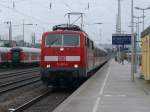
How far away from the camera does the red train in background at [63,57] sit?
24.5 meters

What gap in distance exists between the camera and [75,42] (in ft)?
82.9

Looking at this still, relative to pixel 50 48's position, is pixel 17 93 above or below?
below

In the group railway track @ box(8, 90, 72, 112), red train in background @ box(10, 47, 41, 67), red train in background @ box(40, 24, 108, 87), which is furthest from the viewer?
red train in background @ box(10, 47, 41, 67)

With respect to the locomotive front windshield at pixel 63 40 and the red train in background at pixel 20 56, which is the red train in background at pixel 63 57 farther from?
the red train in background at pixel 20 56

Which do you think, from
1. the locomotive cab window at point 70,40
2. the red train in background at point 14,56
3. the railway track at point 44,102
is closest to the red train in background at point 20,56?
the red train in background at point 14,56

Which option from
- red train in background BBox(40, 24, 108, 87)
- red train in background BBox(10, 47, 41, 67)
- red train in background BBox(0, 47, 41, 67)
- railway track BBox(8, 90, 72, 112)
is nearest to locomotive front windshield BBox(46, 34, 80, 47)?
red train in background BBox(40, 24, 108, 87)

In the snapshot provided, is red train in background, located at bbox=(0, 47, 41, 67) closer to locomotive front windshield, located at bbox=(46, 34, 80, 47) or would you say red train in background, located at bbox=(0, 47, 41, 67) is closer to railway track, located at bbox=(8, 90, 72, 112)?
locomotive front windshield, located at bbox=(46, 34, 80, 47)

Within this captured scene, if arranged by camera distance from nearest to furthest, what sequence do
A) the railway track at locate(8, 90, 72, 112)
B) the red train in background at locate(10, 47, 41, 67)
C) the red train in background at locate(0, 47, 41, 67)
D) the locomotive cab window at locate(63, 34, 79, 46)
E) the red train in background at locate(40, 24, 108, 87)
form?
1. the railway track at locate(8, 90, 72, 112)
2. the red train in background at locate(40, 24, 108, 87)
3. the locomotive cab window at locate(63, 34, 79, 46)
4. the red train in background at locate(0, 47, 41, 67)
5. the red train in background at locate(10, 47, 41, 67)

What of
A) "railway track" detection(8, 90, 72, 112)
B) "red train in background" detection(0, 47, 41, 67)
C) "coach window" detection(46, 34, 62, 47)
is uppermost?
"coach window" detection(46, 34, 62, 47)

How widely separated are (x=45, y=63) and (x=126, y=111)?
11.0 m

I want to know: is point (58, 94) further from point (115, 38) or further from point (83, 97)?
point (115, 38)

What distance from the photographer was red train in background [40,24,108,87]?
24516 millimetres

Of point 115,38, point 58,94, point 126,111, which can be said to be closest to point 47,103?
point 58,94

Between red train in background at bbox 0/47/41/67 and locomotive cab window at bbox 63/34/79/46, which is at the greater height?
locomotive cab window at bbox 63/34/79/46
